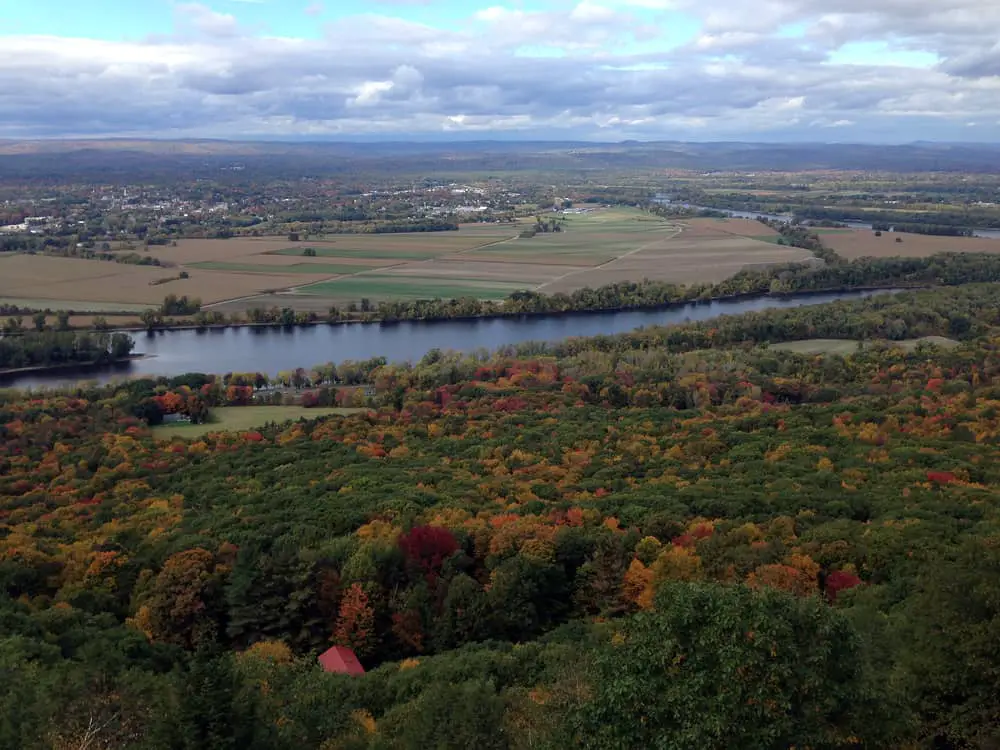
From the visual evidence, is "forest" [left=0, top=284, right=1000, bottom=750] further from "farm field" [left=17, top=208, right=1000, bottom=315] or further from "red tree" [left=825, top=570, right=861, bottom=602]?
"farm field" [left=17, top=208, right=1000, bottom=315]

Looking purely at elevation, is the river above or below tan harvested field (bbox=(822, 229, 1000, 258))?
above

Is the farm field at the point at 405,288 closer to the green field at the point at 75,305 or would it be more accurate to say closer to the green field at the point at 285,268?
the green field at the point at 285,268

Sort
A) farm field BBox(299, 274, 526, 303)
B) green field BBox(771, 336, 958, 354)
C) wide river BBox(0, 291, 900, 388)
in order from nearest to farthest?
1. green field BBox(771, 336, 958, 354)
2. wide river BBox(0, 291, 900, 388)
3. farm field BBox(299, 274, 526, 303)

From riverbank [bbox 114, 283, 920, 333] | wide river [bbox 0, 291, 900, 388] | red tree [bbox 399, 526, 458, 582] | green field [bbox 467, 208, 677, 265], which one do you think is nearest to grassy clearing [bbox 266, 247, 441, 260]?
green field [bbox 467, 208, 677, 265]

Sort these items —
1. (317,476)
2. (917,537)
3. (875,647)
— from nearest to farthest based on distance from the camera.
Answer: (875,647)
(917,537)
(317,476)

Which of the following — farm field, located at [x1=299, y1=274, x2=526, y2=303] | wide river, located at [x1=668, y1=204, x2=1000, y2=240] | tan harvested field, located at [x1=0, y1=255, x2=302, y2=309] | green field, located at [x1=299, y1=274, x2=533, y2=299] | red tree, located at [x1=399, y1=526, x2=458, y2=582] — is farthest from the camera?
wide river, located at [x1=668, y1=204, x2=1000, y2=240]

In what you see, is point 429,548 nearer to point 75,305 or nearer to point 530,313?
point 530,313

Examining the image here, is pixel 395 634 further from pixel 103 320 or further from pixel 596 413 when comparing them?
pixel 103 320

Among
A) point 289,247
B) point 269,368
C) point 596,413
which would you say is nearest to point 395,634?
point 596,413
